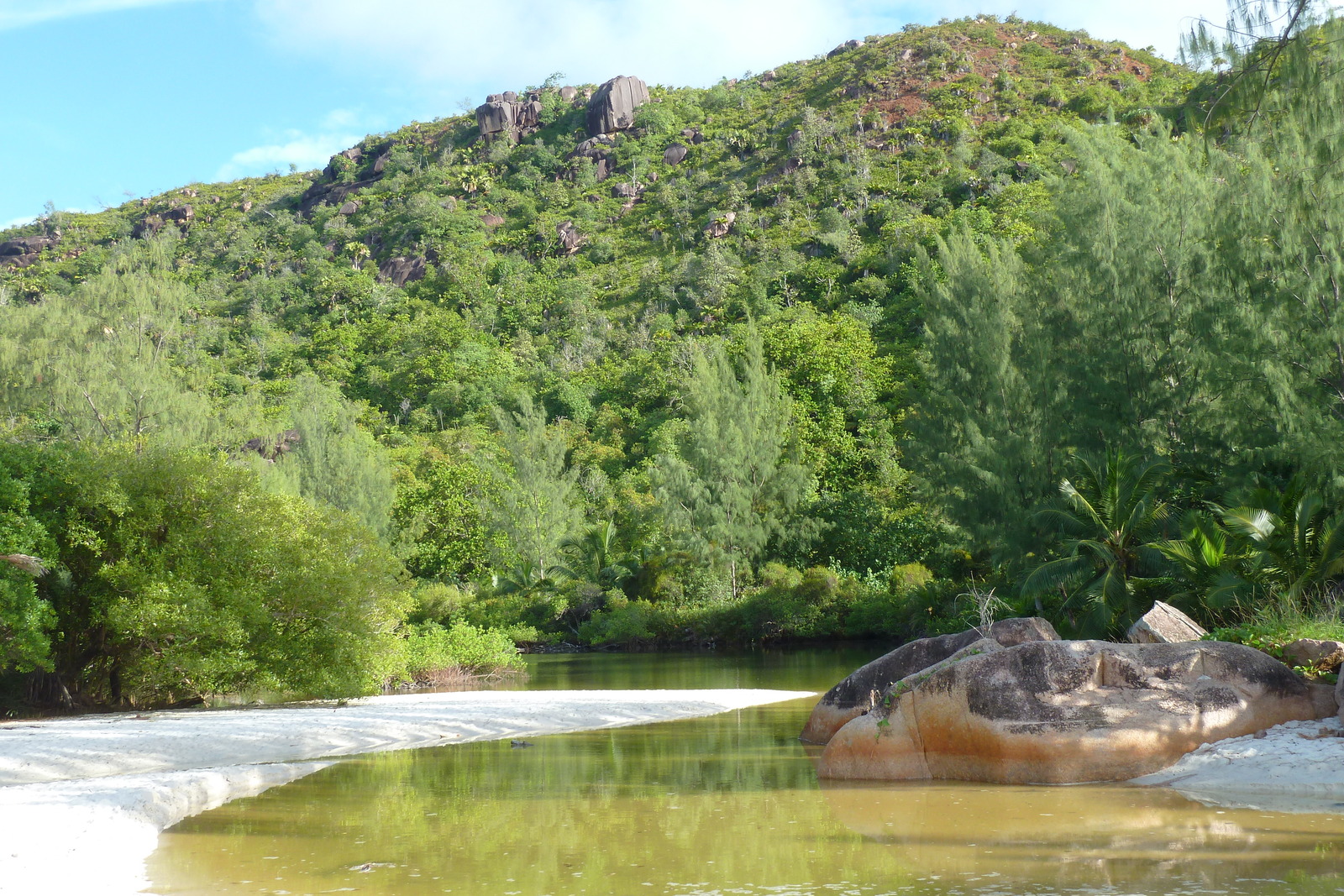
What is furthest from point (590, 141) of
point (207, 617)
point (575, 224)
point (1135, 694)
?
point (1135, 694)

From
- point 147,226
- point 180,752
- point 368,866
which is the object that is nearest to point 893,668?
point 368,866

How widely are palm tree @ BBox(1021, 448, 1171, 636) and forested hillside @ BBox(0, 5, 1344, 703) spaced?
0.32ft

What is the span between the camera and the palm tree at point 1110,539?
18500mm

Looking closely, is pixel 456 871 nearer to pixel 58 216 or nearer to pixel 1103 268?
pixel 1103 268

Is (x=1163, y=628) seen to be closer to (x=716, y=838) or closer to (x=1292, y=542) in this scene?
(x=1292, y=542)

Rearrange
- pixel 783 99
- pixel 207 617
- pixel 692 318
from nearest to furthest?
1. pixel 207 617
2. pixel 692 318
3. pixel 783 99

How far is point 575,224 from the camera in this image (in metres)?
88.6

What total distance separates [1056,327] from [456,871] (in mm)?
22967

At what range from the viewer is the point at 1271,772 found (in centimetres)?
862

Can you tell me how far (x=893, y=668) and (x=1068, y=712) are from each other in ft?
10.5

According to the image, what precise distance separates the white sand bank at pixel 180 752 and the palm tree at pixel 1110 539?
18.5ft

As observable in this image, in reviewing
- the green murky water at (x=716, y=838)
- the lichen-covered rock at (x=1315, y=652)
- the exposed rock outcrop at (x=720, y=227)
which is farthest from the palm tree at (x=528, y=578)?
the exposed rock outcrop at (x=720, y=227)

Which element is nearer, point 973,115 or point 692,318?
point 692,318

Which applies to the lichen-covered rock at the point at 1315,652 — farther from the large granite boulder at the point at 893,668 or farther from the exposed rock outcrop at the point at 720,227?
the exposed rock outcrop at the point at 720,227
